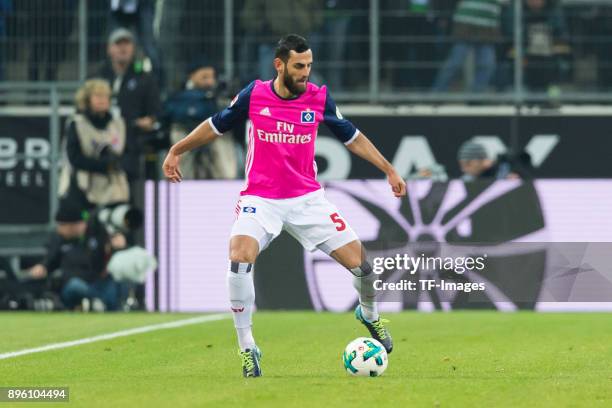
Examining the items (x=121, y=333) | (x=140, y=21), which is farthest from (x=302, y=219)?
(x=140, y=21)

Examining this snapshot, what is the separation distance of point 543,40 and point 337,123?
31.3 ft

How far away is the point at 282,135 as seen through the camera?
9.74 meters

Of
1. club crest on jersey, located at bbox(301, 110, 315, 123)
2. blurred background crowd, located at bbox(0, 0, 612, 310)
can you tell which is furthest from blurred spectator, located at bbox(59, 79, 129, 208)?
club crest on jersey, located at bbox(301, 110, 315, 123)

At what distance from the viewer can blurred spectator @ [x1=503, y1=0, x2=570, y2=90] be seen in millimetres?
18828

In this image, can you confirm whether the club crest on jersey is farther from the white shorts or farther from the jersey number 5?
the jersey number 5

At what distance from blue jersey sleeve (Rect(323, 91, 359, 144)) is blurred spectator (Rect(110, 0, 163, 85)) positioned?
359 inches

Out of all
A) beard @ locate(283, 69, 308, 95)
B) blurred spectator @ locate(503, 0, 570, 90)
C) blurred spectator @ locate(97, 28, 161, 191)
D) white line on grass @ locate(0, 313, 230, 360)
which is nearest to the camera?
beard @ locate(283, 69, 308, 95)

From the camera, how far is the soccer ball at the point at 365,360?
362 inches

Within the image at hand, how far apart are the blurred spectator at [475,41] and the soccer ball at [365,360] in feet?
32.4

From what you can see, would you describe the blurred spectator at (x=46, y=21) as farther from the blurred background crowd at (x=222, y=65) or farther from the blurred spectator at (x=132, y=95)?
the blurred spectator at (x=132, y=95)

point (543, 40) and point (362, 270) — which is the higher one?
point (543, 40)

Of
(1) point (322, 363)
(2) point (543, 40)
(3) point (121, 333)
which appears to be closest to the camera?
(1) point (322, 363)

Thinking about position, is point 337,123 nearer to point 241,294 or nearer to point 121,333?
point 241,294

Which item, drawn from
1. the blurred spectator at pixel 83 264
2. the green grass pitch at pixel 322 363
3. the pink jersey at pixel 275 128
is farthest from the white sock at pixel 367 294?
the blurred spectator at pixel 83 264
